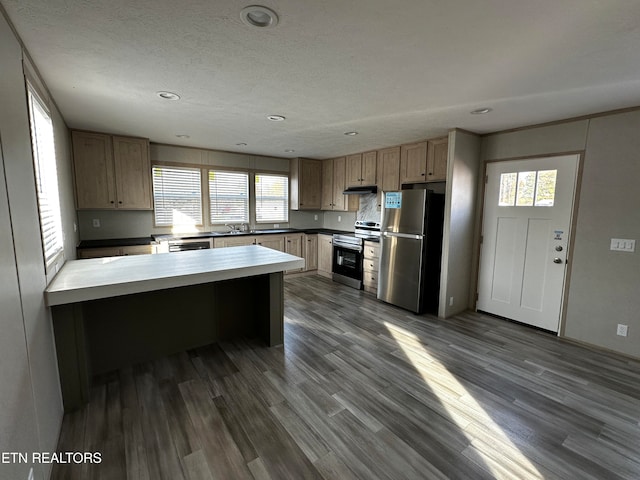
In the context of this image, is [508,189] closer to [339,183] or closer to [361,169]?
[361,169]

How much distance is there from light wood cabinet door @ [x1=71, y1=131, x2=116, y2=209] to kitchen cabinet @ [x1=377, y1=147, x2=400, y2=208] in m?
4.02

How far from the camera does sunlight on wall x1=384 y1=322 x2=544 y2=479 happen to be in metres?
1.69

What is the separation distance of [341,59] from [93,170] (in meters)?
3.80

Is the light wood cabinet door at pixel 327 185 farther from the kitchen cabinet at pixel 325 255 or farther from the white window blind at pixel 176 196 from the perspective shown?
the white window blind at pixel 176 196

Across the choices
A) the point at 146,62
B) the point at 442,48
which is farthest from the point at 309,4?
the point at 146,62

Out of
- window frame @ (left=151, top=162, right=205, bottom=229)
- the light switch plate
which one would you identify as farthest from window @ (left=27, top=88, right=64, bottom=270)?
the light switch plate

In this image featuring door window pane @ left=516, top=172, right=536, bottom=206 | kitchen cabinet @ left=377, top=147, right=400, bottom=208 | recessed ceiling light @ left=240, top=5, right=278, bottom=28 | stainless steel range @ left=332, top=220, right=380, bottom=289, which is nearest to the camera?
recessed ceiling light @ left=240, top=5, right=278, bottom=28

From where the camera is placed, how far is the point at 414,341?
10.5 feet

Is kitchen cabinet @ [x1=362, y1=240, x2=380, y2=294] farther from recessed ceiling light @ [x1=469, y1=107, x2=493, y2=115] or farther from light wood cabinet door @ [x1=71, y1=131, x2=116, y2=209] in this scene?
light wood cabinet door @ [x1=71, y1=131, x2=116, y2=209]

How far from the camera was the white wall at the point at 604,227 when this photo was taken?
9.34ft

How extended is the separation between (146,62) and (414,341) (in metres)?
3.47

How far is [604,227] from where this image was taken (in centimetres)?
301

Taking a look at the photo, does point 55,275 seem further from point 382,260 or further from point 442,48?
point 382,260

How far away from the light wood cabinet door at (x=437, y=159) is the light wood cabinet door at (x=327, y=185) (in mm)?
2285
